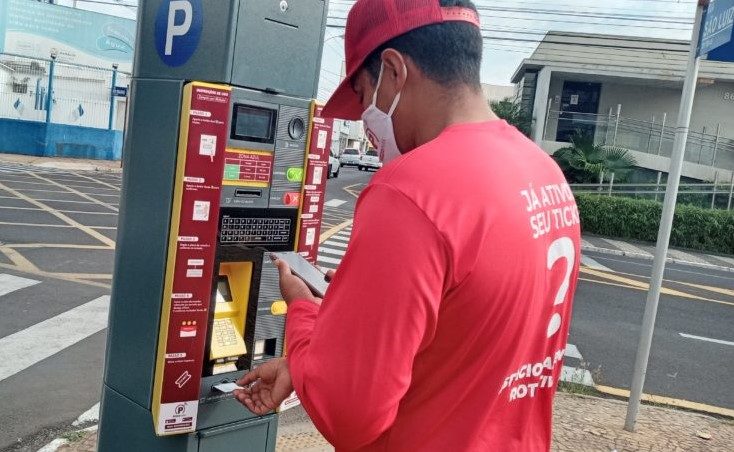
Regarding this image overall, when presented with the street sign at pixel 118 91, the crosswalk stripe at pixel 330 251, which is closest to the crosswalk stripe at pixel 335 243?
the crosswalk stripe at pixel 330 251

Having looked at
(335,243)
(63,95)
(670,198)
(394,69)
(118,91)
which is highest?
(118,91)

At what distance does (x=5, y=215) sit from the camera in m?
11.8

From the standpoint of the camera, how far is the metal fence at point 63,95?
25.9 metres

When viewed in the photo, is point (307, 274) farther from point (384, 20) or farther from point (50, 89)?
point (50, 89)

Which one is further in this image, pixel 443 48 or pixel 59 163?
pixel 59 163

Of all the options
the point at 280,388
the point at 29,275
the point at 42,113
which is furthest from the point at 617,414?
the point at 42,113

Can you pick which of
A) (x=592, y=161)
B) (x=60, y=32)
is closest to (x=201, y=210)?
(x=592, y=161)

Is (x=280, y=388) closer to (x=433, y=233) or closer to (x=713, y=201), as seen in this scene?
(x=433, y=233)

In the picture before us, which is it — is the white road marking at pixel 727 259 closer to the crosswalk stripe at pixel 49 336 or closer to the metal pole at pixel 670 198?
the metal pole at pixel 670 198

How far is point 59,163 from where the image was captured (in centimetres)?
2367

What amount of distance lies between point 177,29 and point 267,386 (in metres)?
1.65

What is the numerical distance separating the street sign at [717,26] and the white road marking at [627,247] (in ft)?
43.7

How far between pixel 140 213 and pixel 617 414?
4159mm

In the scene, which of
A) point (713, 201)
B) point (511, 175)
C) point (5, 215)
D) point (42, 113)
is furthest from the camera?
point (42, 113)
